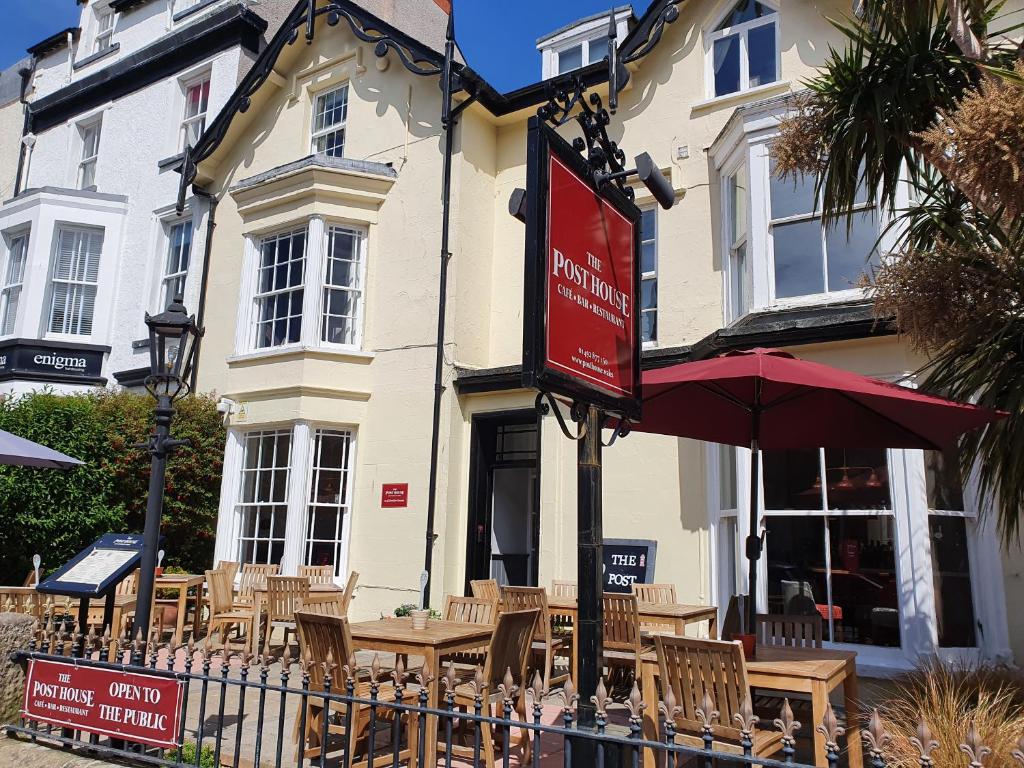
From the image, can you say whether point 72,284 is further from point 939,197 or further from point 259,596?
point 939,197

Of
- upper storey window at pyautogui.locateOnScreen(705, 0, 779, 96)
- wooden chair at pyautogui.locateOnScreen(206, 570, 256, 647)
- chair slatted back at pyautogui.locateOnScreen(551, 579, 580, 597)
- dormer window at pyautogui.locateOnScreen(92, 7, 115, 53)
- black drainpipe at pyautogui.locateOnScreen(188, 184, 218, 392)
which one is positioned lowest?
wooden chair at pyautogui.locateOnScreen(206, 570, 256, 647)

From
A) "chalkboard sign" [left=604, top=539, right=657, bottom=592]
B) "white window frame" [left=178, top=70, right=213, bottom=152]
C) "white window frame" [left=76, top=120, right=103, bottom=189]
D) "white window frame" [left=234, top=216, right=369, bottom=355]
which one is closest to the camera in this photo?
"chalkboard sign" [left=604, top=539, right=657, bottom=592]

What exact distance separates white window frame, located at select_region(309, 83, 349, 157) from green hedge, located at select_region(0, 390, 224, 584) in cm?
471

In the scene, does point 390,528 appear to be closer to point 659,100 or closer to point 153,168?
point 659,100

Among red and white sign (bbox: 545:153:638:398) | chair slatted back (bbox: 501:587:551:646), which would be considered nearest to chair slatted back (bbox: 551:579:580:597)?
chair slatted back (bbox: 501:587:551:646)

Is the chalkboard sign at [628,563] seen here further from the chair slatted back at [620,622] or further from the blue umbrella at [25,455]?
the blue umbrella at [25,455]

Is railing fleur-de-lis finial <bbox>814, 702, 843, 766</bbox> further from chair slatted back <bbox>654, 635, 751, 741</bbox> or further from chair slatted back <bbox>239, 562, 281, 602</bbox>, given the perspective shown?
chair slatted back <bbox>239, 562, 281, 602</bbox>

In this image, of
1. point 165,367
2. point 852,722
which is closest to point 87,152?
point 165,367

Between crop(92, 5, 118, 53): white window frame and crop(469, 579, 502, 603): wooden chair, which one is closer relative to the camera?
crop(469, 579, 502, 603): wooden chair

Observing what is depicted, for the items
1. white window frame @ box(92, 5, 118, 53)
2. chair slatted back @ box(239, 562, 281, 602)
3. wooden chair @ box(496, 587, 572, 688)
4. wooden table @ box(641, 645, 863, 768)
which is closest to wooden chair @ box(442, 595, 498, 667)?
wooden chair @ box(496, 587, 572, 688)

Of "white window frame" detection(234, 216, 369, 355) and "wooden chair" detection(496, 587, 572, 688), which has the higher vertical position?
"white window frame" detection(234, 216, 369, 355)

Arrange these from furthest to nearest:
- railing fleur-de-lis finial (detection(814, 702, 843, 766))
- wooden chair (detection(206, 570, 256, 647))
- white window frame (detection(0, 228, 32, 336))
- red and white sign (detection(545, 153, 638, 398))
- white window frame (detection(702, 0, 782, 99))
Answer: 1. white window frame (detection(0, 228, 32, 336))
2. white window frame (detection(702, 0, 782, 99))
3. wooden chair (detection(206, 570, 256, 647))
4. red and white sign (detection(545, 153, 638, 398))
5. railing fleur-de-lis finial (detection(814, 702, 843, 766))

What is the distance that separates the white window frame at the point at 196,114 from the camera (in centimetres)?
1580

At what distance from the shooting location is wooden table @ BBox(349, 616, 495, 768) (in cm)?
539
